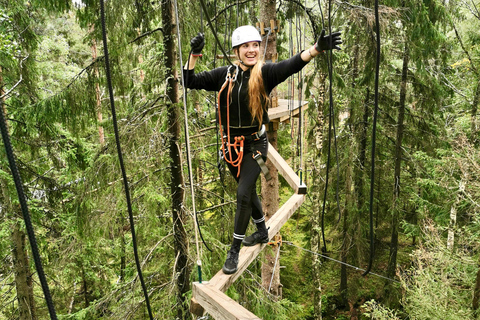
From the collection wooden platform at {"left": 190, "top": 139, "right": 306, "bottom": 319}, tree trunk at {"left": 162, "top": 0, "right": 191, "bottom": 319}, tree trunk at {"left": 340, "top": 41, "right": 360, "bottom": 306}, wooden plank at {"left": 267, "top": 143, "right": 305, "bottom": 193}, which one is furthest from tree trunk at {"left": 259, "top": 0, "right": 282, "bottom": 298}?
tree trunk at {"left": 340, "top": 41, "right": 360, "bottom": 306}

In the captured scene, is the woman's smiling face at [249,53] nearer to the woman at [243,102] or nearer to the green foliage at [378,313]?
the woman at [243,102]

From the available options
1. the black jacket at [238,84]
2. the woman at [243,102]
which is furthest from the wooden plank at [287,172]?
the black jacket at [238,84]

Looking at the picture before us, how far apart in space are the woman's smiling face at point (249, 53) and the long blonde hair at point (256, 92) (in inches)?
2.1

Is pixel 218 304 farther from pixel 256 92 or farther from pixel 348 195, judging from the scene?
pixel 348 195

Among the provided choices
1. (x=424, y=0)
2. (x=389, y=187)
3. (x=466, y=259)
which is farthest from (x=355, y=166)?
(x=424, y=0)

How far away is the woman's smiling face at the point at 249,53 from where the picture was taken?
257 centimetres

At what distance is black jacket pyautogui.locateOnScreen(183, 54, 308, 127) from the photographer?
255 cm

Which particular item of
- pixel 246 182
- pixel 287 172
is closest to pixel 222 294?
pixel 246 182

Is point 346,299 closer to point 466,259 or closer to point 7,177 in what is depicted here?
point 466,259

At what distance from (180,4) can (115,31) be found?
39.4 inches

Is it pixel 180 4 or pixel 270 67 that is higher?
pixel 180 4

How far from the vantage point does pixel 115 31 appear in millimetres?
4785

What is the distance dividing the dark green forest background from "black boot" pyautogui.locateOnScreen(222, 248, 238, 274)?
985mm

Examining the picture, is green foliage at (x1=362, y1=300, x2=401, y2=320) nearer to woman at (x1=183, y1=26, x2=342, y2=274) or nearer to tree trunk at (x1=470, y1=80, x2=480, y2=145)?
tree trunk at (x1=470, y1=80, x2=480, y2=145)
